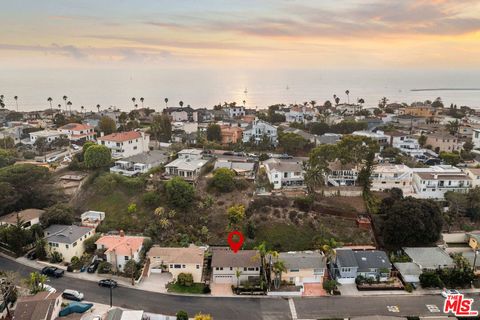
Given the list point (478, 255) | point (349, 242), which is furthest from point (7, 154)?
point (478, 255)

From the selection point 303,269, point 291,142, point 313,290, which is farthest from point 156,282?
point 291,142

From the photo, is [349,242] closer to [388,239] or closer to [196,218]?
[388,239]

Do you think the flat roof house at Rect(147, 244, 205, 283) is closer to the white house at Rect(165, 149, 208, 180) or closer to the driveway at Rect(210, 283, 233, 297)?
the driveway at Rect(210, 283, 233, 297)

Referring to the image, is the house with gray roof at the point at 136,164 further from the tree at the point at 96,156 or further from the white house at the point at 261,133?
the white house at the point at 261,133

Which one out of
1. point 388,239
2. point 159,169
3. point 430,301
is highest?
point 159,169

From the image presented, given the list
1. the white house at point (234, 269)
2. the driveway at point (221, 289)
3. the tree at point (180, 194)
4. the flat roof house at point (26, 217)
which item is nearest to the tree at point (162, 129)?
the tree at point (180, 194)

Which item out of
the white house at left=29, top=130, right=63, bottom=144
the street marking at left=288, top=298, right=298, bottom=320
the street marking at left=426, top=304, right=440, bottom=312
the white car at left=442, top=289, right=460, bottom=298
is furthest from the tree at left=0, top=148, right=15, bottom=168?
the white car at left=442, top=289, right=460, bottom=298
